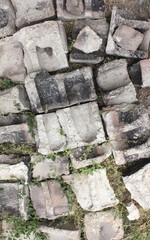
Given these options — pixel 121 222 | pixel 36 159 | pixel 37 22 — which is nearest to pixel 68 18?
pixel 37 22

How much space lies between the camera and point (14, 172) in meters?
3.76

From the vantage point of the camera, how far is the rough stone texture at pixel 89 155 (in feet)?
11.8

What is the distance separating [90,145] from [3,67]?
189 cm

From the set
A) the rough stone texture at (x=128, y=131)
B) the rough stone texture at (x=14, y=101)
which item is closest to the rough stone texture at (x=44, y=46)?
the rough stone texture at (x=14, y=101)

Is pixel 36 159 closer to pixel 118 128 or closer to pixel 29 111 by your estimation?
pixel 29 111

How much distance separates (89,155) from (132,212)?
1216mm

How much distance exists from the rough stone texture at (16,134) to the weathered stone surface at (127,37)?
1.94 m

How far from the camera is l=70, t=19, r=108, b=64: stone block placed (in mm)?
3557

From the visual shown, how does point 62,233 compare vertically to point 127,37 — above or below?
below

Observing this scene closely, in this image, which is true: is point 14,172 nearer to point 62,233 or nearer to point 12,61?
point 62,233

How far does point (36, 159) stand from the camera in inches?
147

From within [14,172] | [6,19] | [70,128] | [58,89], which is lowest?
[14,172]

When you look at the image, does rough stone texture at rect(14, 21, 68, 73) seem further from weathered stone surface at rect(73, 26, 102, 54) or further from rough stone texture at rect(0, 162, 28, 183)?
rough stone texture at rect(0, 162, 28, 183)

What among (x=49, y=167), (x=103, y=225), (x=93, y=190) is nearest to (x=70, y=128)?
(x=49, y=167)
